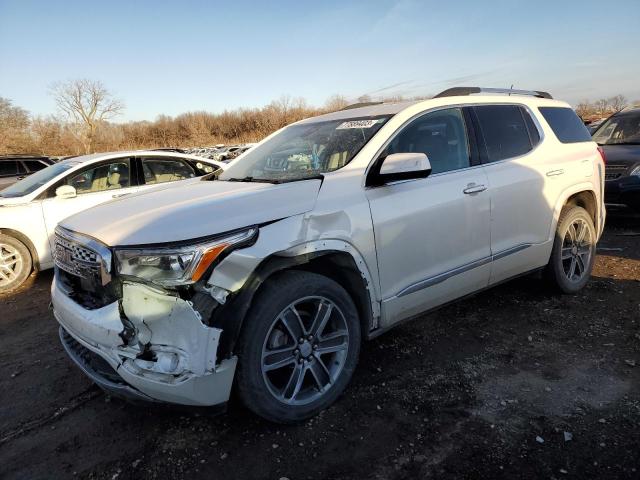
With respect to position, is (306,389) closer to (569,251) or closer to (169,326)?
(169,326)

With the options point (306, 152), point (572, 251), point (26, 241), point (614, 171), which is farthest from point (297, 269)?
point (614, 171)

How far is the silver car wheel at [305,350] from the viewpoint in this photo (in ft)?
8.10

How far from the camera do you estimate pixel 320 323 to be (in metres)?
2.61

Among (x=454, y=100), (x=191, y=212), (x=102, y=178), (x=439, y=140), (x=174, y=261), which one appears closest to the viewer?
(x=174, y=261)

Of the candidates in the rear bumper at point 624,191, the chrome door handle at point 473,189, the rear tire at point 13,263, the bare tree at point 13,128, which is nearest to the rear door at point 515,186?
the chrome door handle at point 473,189

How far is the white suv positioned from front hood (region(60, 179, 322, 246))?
12 millimetres

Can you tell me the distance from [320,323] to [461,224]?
4.25 ft

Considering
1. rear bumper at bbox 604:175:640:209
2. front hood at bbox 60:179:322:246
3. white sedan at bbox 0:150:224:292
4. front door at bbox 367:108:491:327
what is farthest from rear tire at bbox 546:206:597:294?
white sedan at bbox 0:150:224:292

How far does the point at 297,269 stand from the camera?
8.38 feet

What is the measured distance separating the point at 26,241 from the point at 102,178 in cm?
124

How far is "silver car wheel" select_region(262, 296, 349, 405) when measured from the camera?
8.10 feet

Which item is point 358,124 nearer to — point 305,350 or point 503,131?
point 503,131

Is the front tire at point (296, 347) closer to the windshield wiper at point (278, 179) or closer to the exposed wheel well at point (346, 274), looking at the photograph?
the exposed wheel well at point (346, 274)

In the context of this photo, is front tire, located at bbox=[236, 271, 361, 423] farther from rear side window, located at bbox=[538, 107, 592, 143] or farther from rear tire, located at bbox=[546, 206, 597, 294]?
rear side window, located at bbox=[538, 107, 592, 143]
